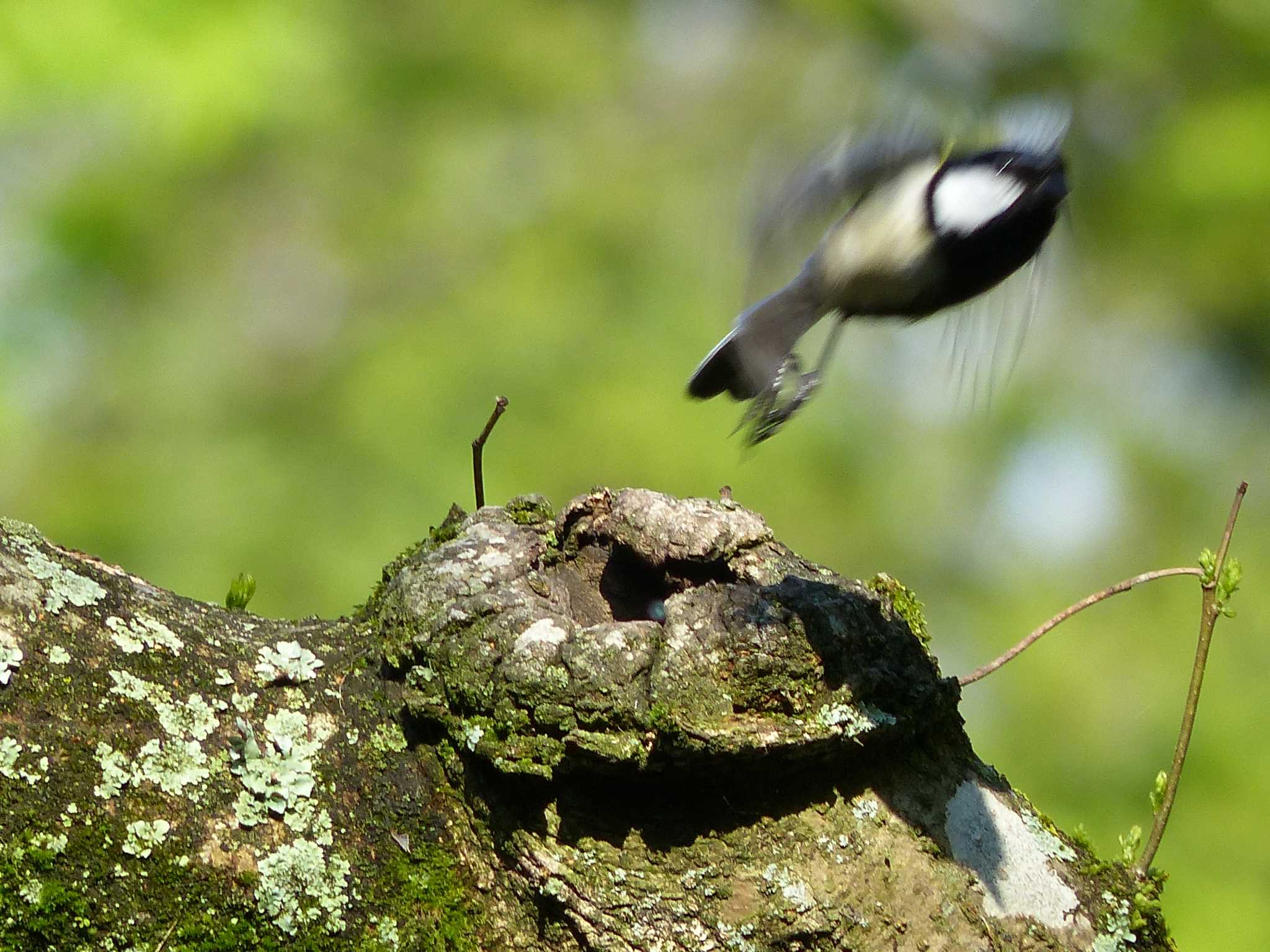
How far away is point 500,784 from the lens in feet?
3.89

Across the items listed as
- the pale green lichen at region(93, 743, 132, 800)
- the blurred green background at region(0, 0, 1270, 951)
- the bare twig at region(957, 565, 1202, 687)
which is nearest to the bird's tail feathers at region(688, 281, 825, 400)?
the bare twig at region(957, 565, 1202, 687)

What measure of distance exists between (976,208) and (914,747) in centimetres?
74

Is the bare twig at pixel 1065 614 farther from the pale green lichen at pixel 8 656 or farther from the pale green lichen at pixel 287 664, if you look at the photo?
the pale green lichen at pixel 8 656

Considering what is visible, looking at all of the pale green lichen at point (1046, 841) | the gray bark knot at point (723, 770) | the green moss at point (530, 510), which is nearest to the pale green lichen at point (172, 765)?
the gray bark knot at point (723, 770)

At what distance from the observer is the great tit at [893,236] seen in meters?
1.57

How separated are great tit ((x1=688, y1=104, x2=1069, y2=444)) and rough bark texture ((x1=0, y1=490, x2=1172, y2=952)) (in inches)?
13.8

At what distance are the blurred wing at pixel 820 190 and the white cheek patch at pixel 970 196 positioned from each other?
5 centimetres

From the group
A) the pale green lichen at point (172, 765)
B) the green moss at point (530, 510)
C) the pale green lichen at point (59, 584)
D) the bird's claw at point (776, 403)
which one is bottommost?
the pale green lichen at point (172, 765)

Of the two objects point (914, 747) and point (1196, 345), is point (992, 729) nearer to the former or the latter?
point (1196, 345)

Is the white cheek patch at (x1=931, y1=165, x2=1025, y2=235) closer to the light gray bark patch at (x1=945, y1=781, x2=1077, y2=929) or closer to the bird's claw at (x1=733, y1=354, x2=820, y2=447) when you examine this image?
the bird's claw at (x1=733, y1=354, x2=820, y2=447)

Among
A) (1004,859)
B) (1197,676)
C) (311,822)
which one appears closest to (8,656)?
(311,822)

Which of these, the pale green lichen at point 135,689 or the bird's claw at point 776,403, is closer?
the pale green lichen at point 135,689

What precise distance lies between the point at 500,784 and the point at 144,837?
34 centimetres

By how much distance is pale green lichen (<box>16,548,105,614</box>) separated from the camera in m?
1.19
